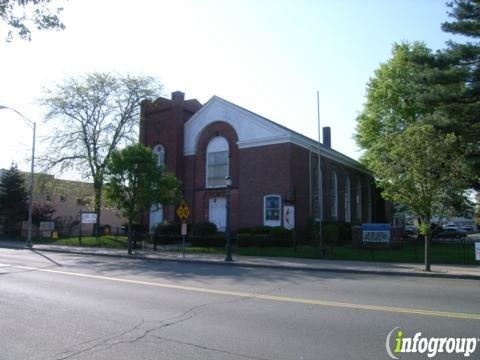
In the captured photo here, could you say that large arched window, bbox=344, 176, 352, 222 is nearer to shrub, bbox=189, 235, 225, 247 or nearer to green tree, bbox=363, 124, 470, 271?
shrub, bbox=189, 235, 225, 247

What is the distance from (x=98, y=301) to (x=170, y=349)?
4.27 metres

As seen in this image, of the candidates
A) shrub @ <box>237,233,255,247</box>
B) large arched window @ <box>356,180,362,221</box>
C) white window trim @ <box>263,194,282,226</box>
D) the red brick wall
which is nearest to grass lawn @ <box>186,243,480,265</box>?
shrub @ <box>237,233,255,247</box>

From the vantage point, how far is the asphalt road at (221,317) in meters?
6.46

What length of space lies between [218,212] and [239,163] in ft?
14.5

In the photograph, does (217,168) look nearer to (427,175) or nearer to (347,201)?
(347,201)

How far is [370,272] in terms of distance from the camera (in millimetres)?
17938

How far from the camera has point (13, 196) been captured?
4766 cm

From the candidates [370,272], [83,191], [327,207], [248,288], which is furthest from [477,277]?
[83,191]

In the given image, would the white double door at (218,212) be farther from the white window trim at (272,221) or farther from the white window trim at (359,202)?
the white window trim at (359,202)

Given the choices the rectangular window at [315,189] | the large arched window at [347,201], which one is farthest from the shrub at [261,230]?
the large arched window at [347,201]

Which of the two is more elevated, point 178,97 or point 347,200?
point 178,97

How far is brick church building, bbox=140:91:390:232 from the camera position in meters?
34.4

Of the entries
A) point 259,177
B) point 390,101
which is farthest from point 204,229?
point 390,101

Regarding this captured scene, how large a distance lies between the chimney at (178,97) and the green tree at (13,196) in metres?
19.7
